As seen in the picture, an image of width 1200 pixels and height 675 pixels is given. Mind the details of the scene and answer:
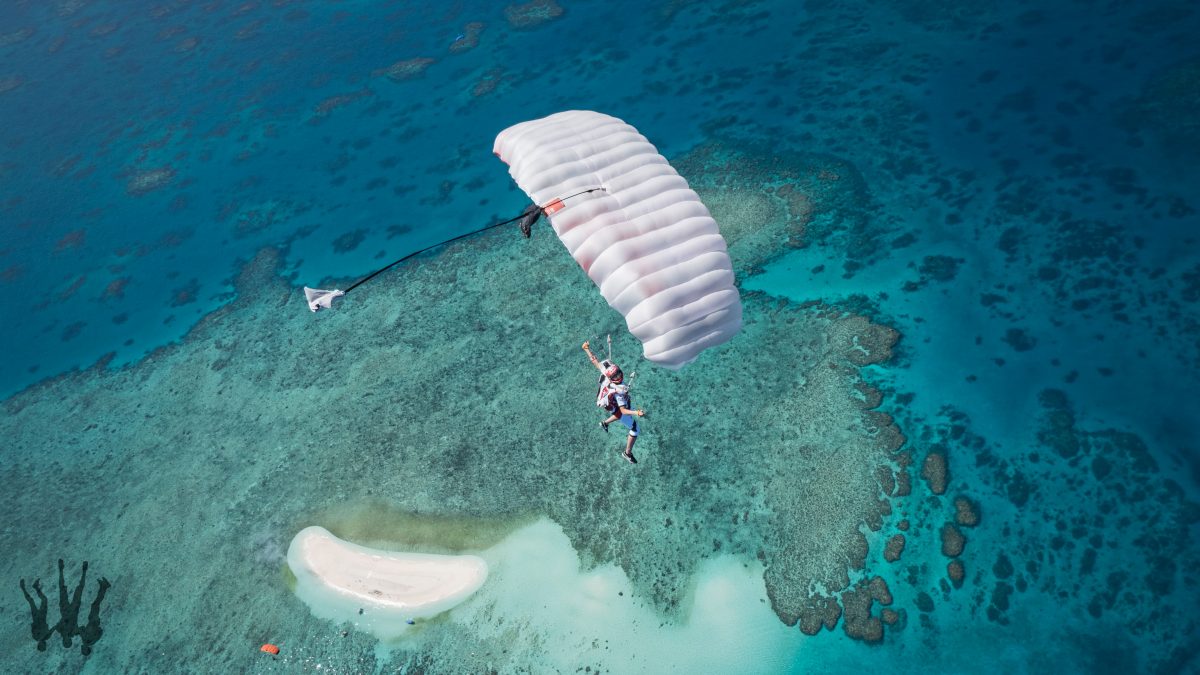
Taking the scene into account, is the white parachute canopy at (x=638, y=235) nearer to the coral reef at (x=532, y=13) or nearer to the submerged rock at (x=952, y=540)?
the submerged rock at (x=952, y=540)

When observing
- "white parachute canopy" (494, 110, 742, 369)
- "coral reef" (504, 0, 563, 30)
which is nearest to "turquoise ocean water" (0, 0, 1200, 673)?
"coral reef" (504, 0, 563, 30)

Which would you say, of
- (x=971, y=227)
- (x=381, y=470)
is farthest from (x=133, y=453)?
(x=971, y=227)

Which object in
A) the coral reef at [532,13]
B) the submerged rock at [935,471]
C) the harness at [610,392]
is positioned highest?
the harness at [610,392]

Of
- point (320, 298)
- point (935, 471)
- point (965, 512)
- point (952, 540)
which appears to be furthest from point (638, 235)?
Result: point (965, 512)

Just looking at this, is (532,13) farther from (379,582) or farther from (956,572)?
(956,572)

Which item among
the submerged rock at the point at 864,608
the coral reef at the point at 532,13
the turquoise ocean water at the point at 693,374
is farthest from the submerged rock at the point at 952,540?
the coral reef at the point at 532,13

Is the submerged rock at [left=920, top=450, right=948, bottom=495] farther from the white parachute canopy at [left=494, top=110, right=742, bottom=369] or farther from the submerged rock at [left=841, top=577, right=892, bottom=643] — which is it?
the white parachute canopy at [left=494, top=110, right=742, bottom=369]

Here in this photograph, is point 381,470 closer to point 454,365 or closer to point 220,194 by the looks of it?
point 454,365
